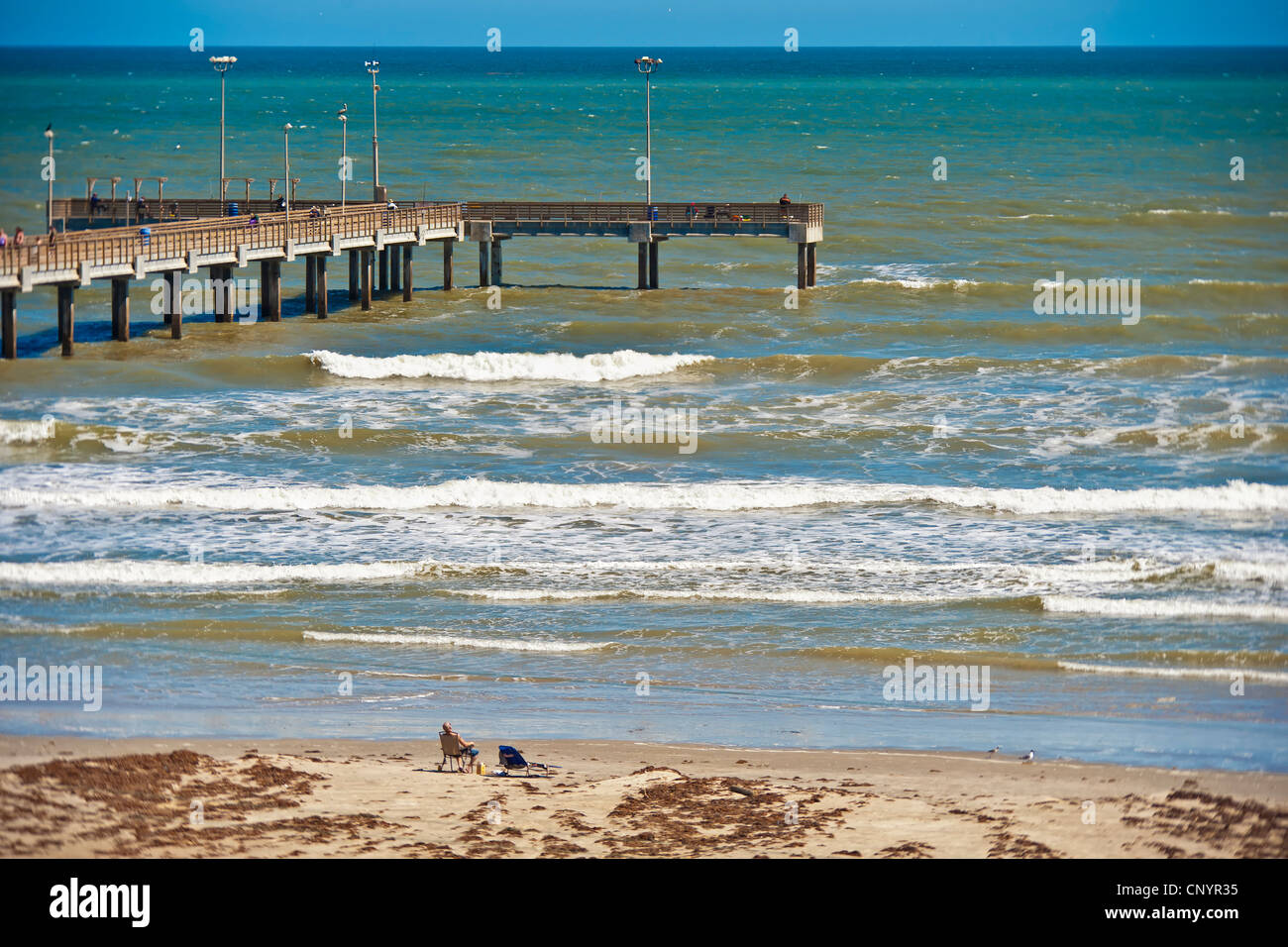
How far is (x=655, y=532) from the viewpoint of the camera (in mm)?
26172

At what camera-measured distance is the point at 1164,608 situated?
21891 millimetres

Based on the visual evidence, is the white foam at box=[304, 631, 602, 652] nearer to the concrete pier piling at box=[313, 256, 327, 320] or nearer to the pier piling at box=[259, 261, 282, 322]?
the pier piling at box=[259, 261, 282, 322]

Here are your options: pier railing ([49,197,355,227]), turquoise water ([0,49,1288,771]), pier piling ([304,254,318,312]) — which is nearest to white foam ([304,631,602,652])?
turquoise water ([0,49,1288,771])

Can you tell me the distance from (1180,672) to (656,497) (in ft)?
37.2

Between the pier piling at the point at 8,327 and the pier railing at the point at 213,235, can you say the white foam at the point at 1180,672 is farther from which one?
the pier piling at the point at 8,327

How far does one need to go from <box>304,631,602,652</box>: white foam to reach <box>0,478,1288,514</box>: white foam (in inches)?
292

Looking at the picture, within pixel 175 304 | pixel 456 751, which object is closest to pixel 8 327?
Result: pixel 175 304

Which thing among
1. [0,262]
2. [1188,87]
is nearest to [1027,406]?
[0,262]

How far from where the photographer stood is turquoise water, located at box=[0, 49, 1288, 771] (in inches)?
722

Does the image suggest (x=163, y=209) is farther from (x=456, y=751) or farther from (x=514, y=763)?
(x=514, y=763)

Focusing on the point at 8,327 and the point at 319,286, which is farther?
the point at 319,286

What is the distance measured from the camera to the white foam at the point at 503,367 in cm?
4000

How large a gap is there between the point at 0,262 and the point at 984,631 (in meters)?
27.0
